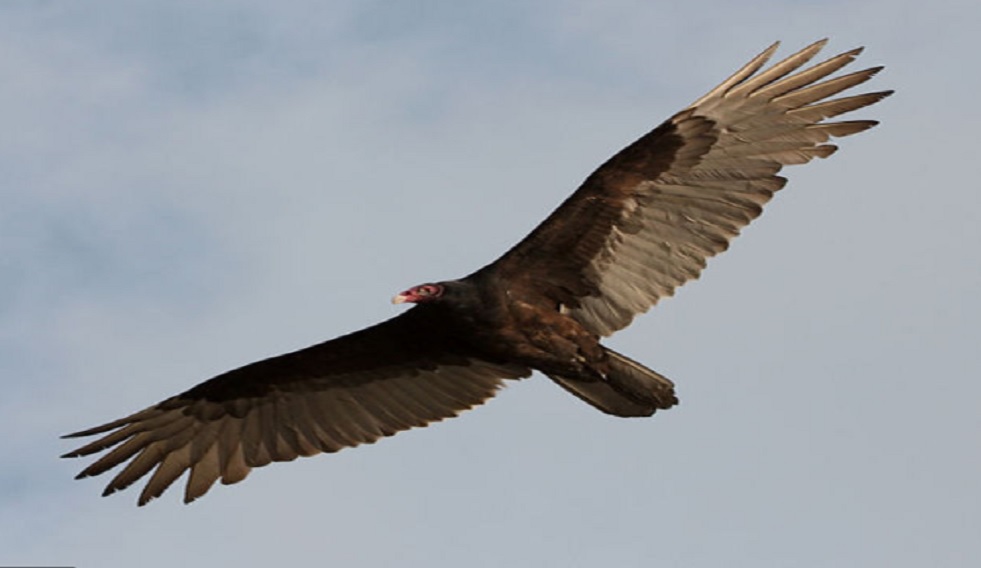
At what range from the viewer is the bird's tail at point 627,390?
11.5m

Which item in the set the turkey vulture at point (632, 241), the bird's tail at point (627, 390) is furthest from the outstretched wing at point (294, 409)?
the bird's tail at point (627, 390)

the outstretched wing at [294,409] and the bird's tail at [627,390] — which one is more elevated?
the outstretched wing at [294,409]

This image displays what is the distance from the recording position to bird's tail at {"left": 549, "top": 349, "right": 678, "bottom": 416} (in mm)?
11469

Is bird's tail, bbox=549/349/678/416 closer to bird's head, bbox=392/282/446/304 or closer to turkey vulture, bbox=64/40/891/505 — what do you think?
turkey vulture, bbox=64/40/891/505

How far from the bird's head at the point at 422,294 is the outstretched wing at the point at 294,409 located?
2.79ft

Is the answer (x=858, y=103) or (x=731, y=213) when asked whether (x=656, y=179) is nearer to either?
(x=731, y=213)

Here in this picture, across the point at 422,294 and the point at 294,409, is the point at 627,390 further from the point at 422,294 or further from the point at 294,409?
the point at 294,409

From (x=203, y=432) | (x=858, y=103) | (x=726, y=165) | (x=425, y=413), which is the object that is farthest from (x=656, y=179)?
(x=203, y=432)

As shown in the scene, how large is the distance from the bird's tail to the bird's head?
98 centimetres

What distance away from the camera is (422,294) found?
11.4 metres

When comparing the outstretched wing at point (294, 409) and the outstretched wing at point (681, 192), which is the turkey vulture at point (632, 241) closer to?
the outstretched wing at point (681, 192)

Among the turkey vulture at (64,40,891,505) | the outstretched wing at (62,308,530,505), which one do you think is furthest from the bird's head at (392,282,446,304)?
the outstretched wing at (62,308,530,505)

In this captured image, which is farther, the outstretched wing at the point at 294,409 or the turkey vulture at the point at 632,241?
the outstretched wing at the point at 294,409

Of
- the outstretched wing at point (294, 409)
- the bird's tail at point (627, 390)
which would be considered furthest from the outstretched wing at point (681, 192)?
the outstretched wing at point (294, 409)
